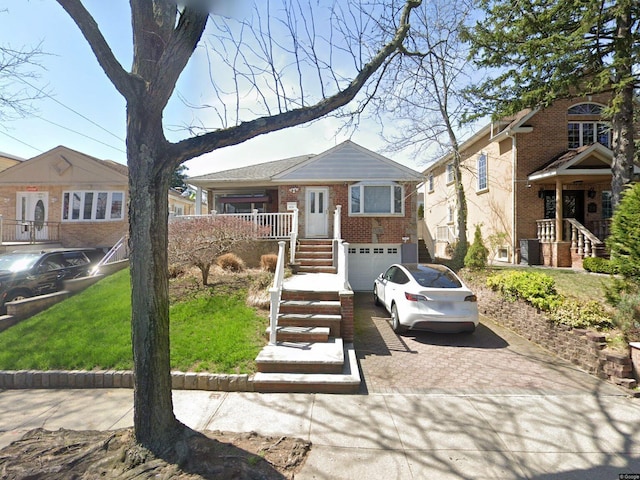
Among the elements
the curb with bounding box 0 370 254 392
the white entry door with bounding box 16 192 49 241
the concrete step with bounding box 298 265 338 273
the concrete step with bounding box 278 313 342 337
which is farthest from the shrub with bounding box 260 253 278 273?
the white entry door with bounding box 16 192 49 241

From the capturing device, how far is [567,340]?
5.59m

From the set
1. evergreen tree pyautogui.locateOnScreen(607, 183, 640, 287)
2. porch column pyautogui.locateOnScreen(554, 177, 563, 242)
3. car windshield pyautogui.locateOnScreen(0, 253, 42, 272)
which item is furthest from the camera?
porch column pyautogui.locateOnScreen(554, 177, 563, 242)

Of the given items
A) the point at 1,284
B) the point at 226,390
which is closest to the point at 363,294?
the point at 226,390

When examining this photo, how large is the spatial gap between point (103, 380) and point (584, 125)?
18950mm

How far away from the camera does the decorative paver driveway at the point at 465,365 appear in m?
4.60

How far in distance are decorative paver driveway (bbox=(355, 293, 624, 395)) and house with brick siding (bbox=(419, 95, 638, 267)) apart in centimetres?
707

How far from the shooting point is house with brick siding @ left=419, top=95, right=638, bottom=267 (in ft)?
39.1

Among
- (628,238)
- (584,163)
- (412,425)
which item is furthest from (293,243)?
(584,163)

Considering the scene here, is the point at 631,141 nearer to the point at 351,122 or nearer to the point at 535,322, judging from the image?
the point at 535,322

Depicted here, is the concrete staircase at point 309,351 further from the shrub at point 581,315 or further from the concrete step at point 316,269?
the shrub at point 581,315

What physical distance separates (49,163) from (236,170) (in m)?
10.4

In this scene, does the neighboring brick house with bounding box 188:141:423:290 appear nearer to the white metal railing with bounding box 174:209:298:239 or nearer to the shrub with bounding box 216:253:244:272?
the white metal railing with bounding box 174:209:298:239

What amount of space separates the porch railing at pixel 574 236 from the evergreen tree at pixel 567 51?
1755mm

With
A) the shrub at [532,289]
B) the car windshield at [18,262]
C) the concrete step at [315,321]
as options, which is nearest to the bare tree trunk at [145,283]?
the concrete step at [315,321]
